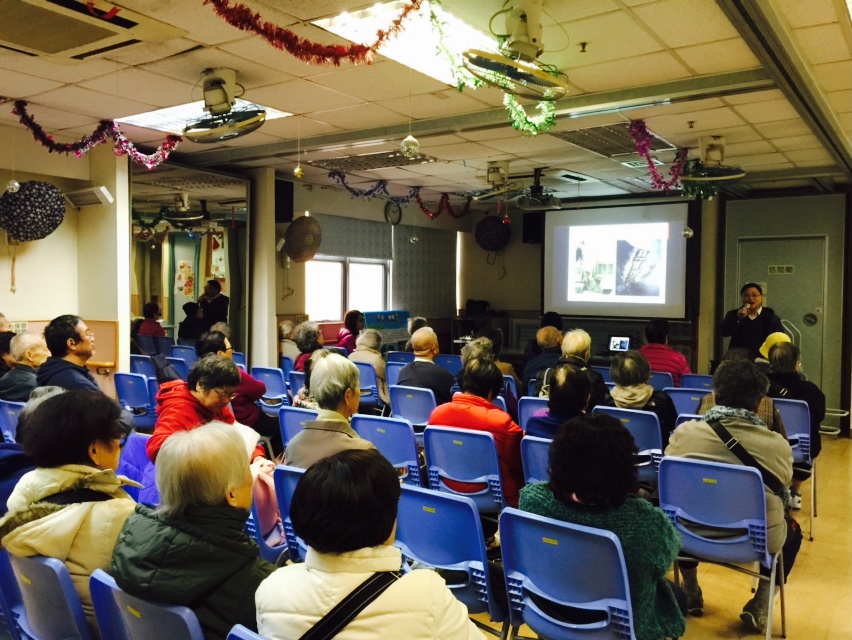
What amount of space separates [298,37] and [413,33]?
2.21 feet

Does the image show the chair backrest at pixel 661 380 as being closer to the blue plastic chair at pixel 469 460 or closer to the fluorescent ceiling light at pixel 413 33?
the blue plastic chair at pixel 469 460

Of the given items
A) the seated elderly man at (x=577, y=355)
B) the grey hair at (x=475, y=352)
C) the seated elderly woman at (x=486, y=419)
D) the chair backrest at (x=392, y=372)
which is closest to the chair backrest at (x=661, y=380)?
the seated elderly man at (x=577, y=355)

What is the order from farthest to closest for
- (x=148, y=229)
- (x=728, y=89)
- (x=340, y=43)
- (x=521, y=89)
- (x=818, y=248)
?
(x=818, y=248), (x=148, y=229), (x=728, y=89), (x=340, y=43), (x=521, y=89)

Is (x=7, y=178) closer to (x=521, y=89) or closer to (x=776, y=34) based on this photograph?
(x=521, y=89)

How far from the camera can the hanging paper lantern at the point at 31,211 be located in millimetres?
6039

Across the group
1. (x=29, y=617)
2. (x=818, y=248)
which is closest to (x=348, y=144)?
(x=29, y=617)

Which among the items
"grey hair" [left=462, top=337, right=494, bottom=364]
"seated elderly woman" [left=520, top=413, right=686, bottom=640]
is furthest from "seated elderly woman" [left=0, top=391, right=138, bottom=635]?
"grey hair" [left=462, top=337, right=494, bottom=364]

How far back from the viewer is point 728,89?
455 centimetres

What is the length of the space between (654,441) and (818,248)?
6.42 meters

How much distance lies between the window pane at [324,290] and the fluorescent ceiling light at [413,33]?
6007 millimetres

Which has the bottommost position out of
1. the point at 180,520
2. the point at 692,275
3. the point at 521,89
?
the point at 180,520

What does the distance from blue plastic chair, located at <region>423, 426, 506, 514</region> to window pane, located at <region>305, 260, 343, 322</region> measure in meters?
6.76

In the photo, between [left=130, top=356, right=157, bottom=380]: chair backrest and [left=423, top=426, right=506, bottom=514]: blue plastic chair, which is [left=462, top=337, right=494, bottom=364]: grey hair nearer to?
[left=423, top=426, right=506, bottom=514]: blue plastic chair

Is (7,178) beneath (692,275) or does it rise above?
above
